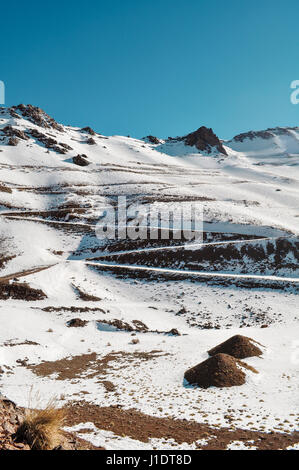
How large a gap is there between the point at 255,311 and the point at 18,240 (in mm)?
38964

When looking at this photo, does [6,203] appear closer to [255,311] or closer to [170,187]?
[170,187]

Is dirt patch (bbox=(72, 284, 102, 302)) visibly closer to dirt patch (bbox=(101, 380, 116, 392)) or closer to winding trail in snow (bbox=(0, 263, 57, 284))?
winding trail in snow (bbox=(0, 263, 57, 284))

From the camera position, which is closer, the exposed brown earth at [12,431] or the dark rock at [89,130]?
the exposed brown earth at [12,431]

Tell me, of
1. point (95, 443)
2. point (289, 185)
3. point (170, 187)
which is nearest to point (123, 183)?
point (170, 187)

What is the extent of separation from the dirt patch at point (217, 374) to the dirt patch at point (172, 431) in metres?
4.37

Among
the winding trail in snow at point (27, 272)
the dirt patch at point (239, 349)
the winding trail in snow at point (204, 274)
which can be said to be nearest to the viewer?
the dirt patch at point (239, 349)

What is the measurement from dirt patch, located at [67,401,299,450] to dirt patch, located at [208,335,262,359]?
893 centimetres

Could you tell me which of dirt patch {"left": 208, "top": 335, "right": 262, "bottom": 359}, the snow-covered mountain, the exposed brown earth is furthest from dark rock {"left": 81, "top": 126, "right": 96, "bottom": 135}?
the exposed brown earth

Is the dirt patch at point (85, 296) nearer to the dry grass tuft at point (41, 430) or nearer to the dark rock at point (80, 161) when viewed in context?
the dry grass tuft at point (41, 430)

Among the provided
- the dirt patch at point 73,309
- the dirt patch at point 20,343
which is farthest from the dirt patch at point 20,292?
the dirt patch at point 20,343

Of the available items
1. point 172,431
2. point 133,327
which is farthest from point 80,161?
point 172,431

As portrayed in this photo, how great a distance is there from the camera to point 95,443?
298 inches

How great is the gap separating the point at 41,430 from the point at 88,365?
12295mm

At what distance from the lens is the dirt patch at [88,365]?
15.3 metres
